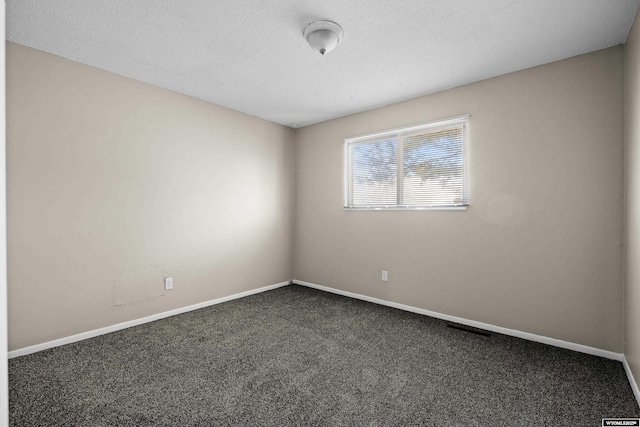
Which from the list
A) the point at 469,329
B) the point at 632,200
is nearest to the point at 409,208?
the point at 469,329

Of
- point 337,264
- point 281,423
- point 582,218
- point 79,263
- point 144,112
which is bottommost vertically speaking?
point 281,423

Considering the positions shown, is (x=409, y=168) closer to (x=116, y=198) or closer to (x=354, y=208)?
(x=354, y=208)

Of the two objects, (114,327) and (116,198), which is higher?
(116,198)

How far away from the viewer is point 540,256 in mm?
2762

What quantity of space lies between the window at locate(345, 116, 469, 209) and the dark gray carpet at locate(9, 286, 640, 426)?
1.41 m

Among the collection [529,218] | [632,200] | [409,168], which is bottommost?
[529,218]

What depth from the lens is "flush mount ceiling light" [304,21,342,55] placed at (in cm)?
218

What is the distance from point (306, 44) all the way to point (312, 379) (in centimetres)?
251

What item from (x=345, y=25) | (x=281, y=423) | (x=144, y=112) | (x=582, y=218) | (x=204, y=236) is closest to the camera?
(x=281, y=423)

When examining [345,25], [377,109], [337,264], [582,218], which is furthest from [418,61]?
[337,264]

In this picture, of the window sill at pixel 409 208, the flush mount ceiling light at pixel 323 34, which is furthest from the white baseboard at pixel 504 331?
the flush mount ceiling light at pixel 323 34

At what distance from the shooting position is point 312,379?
7.11 feet

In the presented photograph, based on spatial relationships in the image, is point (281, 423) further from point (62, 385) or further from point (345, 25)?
point (345, 25)

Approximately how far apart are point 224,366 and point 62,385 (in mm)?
1031
